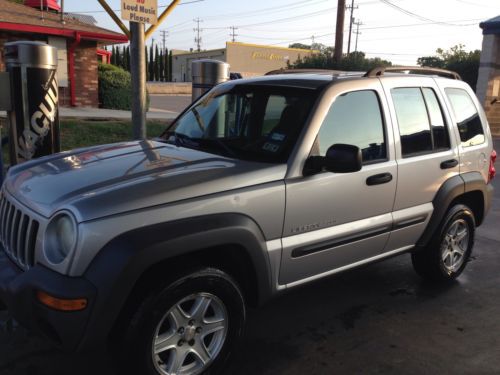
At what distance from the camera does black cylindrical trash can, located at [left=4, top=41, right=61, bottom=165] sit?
4.88 m

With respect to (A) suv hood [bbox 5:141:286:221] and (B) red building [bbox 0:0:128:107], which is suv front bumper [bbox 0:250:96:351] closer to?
(A) suv hood [bbox 5:141:286:221]

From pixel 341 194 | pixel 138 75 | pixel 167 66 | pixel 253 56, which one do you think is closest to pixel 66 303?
pixel 341 194

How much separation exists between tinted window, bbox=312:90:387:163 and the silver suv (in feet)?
0.04

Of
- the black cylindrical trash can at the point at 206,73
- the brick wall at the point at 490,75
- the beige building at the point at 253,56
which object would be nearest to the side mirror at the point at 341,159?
the black cylindrical trash can at the point at 206,73

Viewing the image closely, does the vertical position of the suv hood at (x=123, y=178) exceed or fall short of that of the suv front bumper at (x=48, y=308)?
it exceeds it

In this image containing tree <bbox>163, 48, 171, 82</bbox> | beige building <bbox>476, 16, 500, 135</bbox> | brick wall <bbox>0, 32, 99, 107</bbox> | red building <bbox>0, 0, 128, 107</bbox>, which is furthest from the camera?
tree <bbox>163, 48, 171, 82</bbox>

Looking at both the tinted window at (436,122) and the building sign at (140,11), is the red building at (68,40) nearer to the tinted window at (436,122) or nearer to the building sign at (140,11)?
the building sign at (140,11)

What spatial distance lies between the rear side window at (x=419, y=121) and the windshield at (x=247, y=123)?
0.85 meters

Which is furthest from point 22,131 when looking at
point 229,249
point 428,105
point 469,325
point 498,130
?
A: point 498,130

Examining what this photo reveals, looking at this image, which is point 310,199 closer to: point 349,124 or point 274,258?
point 274,258

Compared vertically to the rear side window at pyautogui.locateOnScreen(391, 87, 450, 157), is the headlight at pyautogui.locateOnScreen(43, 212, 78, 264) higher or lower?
lower

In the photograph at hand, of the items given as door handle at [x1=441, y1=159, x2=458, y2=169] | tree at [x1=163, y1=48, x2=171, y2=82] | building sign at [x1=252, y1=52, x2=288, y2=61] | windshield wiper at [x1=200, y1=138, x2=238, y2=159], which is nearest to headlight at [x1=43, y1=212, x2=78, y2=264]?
windshield wiper at [x1=200, y1=138, x2=238, y2=159]

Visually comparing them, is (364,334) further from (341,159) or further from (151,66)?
(151,66)

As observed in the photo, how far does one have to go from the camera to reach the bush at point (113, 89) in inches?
679
